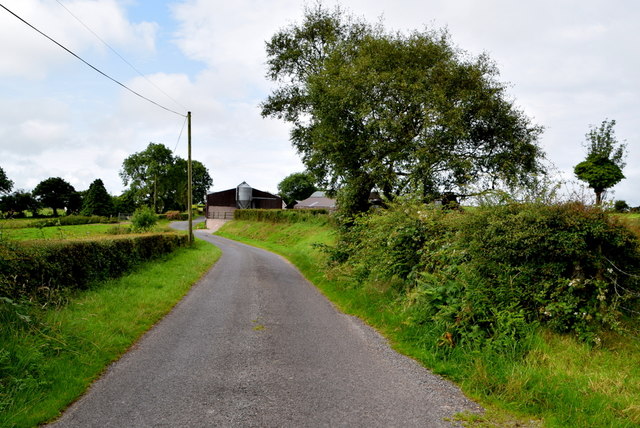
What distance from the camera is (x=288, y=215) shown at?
46.2m

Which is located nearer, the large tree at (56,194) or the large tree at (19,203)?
the large tree at (19,203)

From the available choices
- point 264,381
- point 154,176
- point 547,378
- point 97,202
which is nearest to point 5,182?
point 97,202

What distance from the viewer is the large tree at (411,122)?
1698cm

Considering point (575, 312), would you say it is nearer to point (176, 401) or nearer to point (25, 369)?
point (176, 401)

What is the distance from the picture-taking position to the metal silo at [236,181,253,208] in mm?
70125

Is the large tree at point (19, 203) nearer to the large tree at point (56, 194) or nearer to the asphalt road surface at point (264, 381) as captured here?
the large tree at point (56, 194)

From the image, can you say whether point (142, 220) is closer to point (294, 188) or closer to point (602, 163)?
point (602, 163)

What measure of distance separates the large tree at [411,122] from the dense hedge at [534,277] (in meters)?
8.96

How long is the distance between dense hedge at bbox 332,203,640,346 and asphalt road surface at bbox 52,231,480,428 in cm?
132

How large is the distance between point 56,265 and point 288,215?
3756 cm

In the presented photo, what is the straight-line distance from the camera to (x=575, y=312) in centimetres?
579

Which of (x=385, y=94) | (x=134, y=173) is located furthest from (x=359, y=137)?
(x=134, y=173)

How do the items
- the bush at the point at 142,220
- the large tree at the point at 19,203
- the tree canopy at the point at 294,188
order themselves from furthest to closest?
the tree canopy at the point at 294,188 → the large tree at the point at 19,203 → the bush at the point at 142,220

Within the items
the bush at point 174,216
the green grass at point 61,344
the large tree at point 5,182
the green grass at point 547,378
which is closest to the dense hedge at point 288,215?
→ the bush at point 174,216
